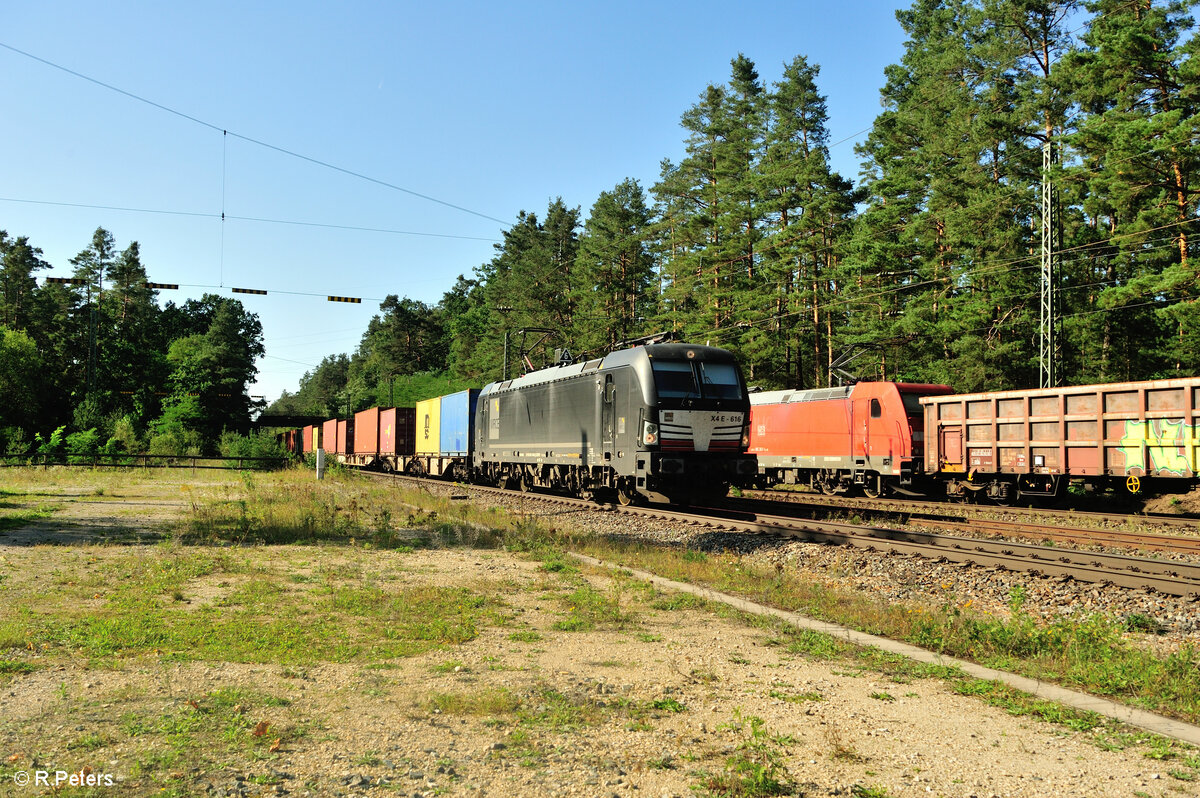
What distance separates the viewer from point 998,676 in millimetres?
6512

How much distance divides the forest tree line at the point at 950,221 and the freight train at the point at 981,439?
4.43 m

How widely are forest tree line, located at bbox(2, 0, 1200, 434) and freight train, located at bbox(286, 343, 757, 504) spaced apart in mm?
6423

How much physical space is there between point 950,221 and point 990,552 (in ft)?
86.2

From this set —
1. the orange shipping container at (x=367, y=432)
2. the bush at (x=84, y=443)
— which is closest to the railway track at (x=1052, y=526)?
the orange shipping container at (x=367, y=432)

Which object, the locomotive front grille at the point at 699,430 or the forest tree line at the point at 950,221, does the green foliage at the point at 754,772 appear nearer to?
the locomotive front grille at the point at 699,430

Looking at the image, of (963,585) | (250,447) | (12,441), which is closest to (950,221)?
(963,585)

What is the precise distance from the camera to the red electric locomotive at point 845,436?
23.0 meters

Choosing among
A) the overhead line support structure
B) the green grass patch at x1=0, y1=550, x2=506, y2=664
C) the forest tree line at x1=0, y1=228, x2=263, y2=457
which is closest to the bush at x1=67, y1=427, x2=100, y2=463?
the forest tree line at x1=0, y1=228, x2=263, y2=457

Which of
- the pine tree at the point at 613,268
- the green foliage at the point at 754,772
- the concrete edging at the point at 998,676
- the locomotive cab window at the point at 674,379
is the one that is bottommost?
the concrete edging at the point at 998,676

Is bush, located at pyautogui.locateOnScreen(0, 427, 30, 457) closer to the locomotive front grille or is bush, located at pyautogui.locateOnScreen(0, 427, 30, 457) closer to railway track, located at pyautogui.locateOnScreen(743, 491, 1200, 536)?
railway track, located at pyautogui.locateOnScreen(743, 491, 1200, 536)

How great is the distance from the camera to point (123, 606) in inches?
340

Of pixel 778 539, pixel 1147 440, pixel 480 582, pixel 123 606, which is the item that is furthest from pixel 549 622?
pixel 1147 440

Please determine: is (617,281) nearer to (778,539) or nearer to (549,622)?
(778,539)

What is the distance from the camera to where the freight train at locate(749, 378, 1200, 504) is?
676 inches
